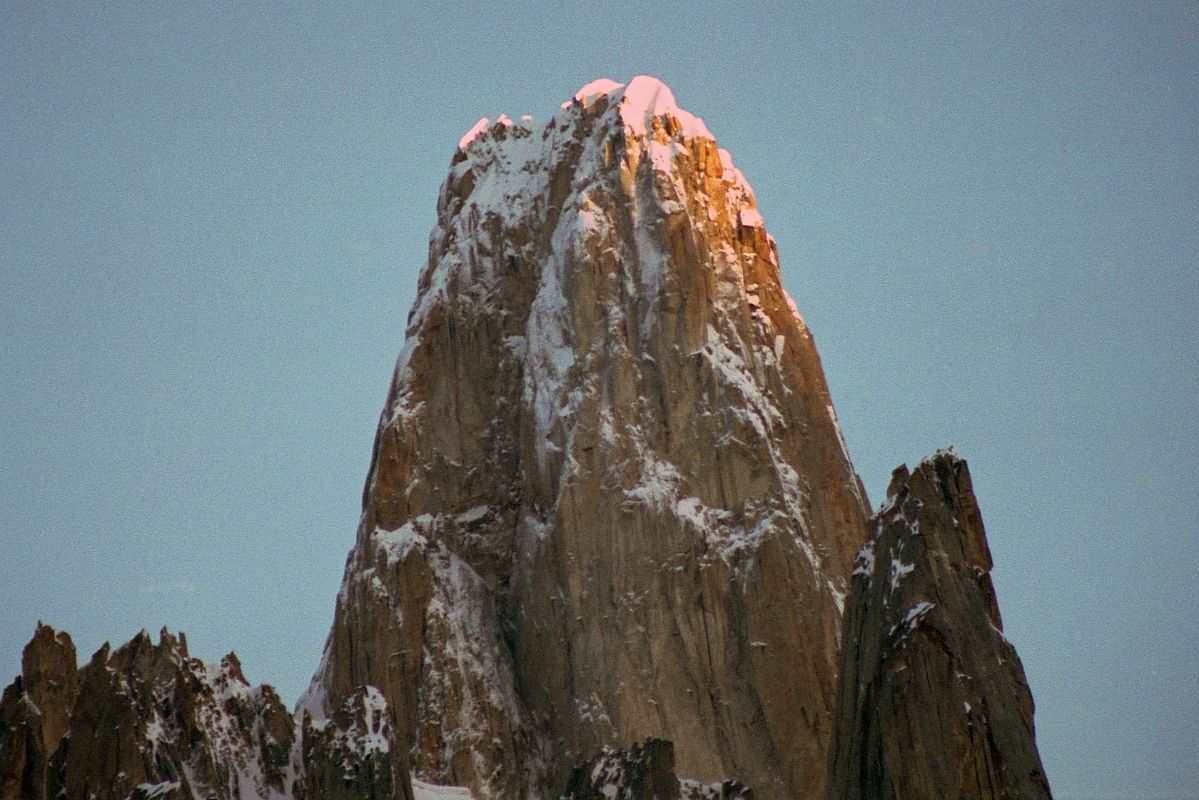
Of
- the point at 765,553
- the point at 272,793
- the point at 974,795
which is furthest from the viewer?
the point at 765,553

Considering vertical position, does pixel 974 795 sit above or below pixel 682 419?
below

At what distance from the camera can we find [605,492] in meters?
104

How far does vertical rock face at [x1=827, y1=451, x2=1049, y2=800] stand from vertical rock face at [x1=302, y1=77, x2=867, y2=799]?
36.3 metres

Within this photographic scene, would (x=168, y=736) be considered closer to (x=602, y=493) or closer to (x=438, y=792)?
(x=438, y=792)

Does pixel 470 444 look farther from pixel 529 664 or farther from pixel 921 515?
pixel 921 515

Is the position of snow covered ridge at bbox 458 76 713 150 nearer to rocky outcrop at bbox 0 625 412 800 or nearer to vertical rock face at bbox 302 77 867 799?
vertical rock face at bbox 302 77 867 799

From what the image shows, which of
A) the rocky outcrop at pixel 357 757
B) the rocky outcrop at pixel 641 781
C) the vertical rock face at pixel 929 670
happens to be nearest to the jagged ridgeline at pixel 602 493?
the rocky outcrop at pixel 357 757

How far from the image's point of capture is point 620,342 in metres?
107

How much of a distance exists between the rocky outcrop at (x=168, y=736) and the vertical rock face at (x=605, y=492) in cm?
1837

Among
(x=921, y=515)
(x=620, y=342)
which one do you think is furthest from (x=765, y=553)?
(x=921, y=515)

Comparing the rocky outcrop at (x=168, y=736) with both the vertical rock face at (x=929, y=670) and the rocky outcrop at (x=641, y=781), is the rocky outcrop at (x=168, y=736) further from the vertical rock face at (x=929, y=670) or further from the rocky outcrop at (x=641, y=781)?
the vertical rock face at (x=929, y=670)

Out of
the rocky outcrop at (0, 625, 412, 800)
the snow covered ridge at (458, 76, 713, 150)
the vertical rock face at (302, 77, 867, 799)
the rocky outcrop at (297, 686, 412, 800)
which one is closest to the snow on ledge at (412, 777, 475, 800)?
the vertical rock face at (302, 77, 867, 799)

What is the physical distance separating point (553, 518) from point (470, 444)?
7.45 m

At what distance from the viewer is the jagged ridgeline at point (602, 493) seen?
100 m
